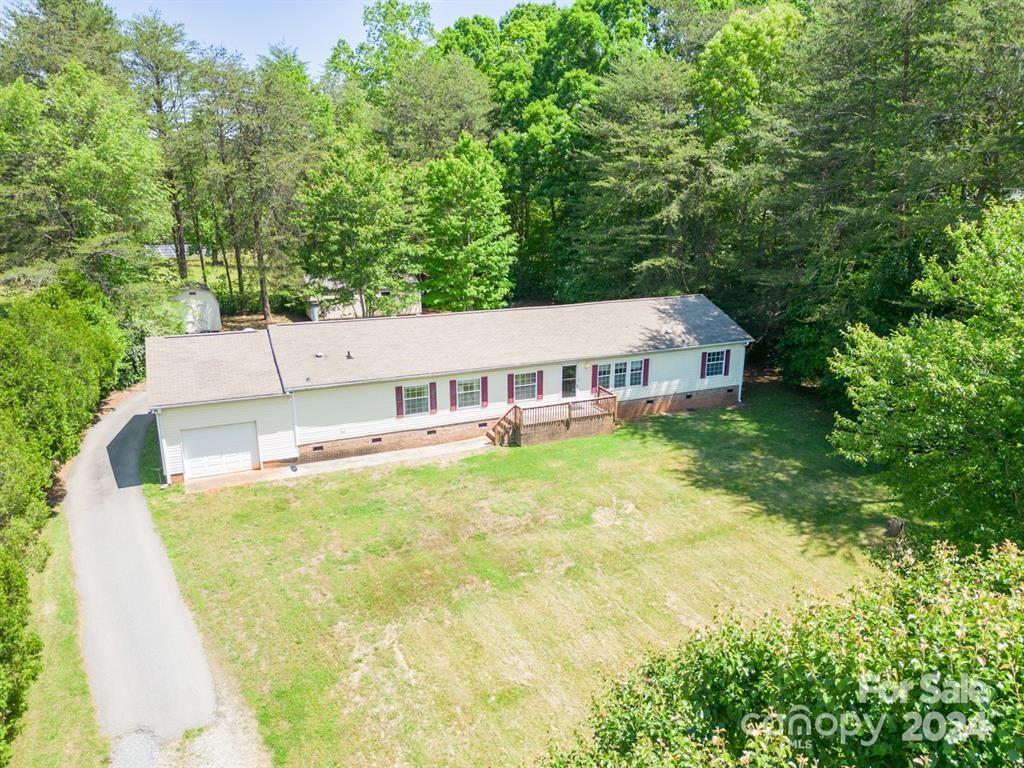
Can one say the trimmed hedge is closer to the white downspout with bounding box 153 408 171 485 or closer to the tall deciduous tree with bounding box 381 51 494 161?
the white downspout with bounding box 153 408 171 485

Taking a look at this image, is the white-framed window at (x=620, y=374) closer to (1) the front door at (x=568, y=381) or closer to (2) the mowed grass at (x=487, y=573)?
(1) the front door at (x=568, y=381)

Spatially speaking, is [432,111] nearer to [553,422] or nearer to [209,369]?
[553,422]

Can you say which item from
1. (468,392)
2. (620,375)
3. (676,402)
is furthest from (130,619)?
(676,402)

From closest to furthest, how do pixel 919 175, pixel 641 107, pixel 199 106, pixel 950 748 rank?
pixel 950 748, pixel 919 175, pixel 641 107, pixel 199 106

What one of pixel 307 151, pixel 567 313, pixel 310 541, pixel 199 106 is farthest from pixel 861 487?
pixel 199 106

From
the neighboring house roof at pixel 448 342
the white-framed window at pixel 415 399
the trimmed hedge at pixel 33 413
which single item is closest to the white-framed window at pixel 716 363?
the neighboring house roof at pixel 448 342

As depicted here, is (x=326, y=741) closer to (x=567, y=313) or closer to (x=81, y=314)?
(x=567, y=313)

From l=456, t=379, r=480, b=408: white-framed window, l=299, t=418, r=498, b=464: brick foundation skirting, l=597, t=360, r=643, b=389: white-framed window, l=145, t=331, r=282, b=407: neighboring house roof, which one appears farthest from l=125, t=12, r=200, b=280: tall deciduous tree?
l=597, t=360, r=643, b=389: white-framed window
